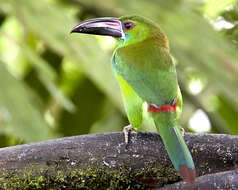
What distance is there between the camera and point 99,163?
7.07ft

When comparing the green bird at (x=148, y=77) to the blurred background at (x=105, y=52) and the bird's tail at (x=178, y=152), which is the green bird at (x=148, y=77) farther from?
the blurred background at (x=105, y=52)

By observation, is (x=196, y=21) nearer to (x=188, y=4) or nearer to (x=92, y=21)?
(x=188, y=4)

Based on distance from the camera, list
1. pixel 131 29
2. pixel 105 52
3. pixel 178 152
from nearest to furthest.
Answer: pixel 178 152 < pixel 131 29 < pixel 105 52

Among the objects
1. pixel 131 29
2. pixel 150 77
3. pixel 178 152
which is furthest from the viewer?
pixel 131 29

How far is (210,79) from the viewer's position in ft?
10.7


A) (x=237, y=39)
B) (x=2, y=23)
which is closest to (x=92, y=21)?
(x=237, y=39)

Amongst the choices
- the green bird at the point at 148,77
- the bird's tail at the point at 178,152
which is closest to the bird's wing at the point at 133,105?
the green bird at the point at 148,77

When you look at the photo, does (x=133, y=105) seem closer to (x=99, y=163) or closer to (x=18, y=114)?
(x=99, y=163)

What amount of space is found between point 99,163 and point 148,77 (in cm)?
57

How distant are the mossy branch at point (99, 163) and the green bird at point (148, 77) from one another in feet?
0.29

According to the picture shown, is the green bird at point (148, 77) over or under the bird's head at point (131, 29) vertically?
under

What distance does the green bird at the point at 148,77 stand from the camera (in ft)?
7.25

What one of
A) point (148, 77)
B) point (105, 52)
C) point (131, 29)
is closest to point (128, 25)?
point (131, 29)

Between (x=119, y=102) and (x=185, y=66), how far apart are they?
0.46 m
